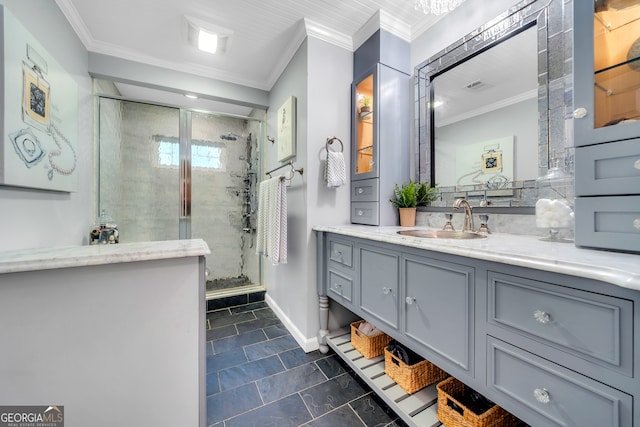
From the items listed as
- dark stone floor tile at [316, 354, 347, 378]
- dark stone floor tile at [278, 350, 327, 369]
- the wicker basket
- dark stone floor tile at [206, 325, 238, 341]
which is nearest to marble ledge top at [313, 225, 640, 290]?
the wicker basket

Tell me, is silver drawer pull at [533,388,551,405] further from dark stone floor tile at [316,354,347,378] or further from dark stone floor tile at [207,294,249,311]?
dark stone floor tile at [207,294,249,311]

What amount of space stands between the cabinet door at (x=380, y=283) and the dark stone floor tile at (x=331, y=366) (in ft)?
1.72

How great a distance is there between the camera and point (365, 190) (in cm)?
181

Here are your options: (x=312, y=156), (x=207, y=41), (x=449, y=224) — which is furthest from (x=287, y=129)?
(x=449, y=224)

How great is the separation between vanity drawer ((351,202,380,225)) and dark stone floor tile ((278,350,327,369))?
1.04 metres

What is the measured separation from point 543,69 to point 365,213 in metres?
1.22

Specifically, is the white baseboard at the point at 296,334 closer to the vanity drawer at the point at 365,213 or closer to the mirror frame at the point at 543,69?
the vanity drawer at the point at 365,213

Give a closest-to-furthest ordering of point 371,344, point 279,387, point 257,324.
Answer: point 279,387 < point 371,344 < point 257,324

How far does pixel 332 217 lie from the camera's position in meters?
1.89

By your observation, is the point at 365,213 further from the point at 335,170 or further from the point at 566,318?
the point at 566,318

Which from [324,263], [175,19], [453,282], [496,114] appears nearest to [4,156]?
[175,19]

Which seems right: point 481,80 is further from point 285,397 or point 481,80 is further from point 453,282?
point 285,397

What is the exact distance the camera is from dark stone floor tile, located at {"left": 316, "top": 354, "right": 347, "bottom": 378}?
5.02ft

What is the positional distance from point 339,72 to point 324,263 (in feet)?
5.00
